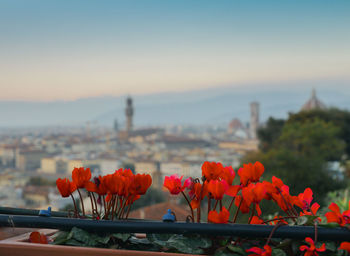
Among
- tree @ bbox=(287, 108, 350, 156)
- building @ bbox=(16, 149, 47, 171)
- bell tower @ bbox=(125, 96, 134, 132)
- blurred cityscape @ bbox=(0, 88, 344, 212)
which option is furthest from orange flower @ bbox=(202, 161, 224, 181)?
bell tower @ bbox=(125, 96, 134, 132)

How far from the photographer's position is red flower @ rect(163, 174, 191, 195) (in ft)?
2.34

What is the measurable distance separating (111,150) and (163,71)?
2085cm

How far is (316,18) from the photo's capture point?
184 feet

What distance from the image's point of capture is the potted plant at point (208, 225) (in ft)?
1.94

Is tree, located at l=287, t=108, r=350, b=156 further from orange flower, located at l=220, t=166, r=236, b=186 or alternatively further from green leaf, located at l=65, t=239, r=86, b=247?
green leaf, located at l=65, t=239, r=86, b=247

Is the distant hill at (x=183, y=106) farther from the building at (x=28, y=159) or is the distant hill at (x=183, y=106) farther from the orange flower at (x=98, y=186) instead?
the orange flower at (x=98, y=186)

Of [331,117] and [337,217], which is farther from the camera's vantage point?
[331,117]

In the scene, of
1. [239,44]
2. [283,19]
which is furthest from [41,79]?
[283,19]

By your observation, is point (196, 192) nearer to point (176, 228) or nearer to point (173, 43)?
point (176, 228)

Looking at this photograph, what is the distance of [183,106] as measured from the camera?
186 ft

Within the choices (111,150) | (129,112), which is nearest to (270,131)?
(111,150)

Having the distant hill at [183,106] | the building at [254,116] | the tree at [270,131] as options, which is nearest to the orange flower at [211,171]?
the tree at [270,131]

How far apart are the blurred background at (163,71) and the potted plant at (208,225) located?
34.9 m

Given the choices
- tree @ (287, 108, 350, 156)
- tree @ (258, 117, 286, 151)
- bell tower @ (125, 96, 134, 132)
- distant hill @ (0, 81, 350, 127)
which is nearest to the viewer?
tree @ (287, 108, 350, 156)
